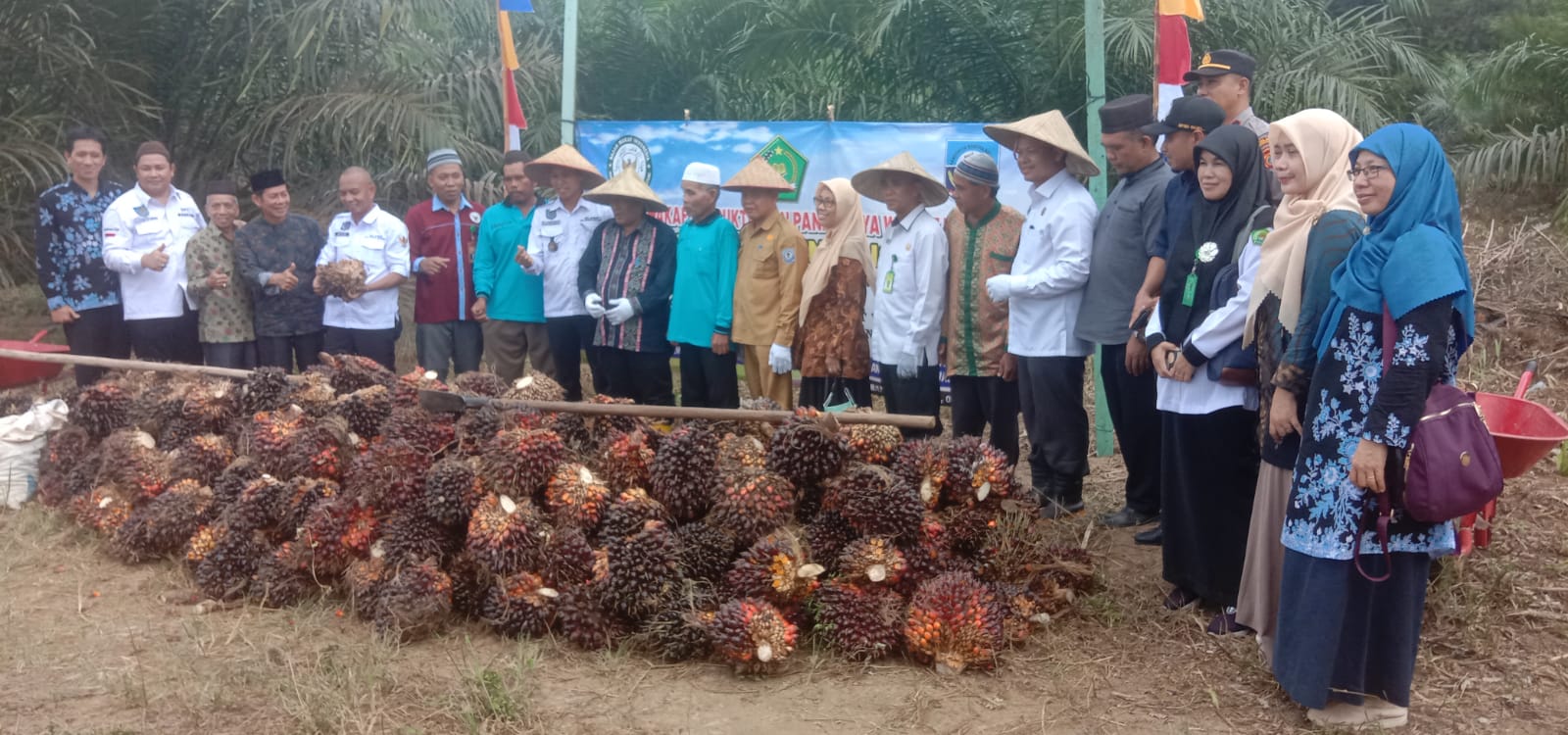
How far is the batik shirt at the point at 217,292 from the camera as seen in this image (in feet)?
21.0

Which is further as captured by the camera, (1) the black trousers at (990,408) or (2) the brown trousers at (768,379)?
(2) the brown trousers at (768,379)

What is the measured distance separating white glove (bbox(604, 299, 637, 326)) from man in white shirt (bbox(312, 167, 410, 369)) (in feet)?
4.36

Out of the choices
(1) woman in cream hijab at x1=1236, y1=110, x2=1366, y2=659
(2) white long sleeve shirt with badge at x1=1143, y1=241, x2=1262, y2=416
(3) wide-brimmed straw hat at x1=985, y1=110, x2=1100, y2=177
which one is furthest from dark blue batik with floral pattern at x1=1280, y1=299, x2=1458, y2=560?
(3) wide-brimmed straw hat at x1=985, y1=110, x2=1100, y2=177

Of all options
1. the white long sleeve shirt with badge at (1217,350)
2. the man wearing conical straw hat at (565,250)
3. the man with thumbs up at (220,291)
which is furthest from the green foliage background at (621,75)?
the white long sleeve shirt with badge at (1217,350)

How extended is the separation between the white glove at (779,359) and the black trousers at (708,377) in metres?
0.36

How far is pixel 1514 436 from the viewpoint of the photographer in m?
3.41

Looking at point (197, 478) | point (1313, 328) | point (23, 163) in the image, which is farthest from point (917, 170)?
point (23, 163)

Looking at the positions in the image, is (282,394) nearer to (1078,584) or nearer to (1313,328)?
(1078,584)

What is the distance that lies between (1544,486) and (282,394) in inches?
210

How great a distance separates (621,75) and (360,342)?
4.23m

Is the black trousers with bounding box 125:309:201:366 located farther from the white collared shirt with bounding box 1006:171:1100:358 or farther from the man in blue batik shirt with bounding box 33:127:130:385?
the white collared shirt with bounding box 1006:171:1100:358

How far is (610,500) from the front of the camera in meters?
3.92

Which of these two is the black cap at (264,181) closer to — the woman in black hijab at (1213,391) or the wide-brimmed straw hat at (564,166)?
the wide-brimmed straw hat at (564,166)

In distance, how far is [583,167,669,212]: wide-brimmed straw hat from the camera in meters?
6.14
